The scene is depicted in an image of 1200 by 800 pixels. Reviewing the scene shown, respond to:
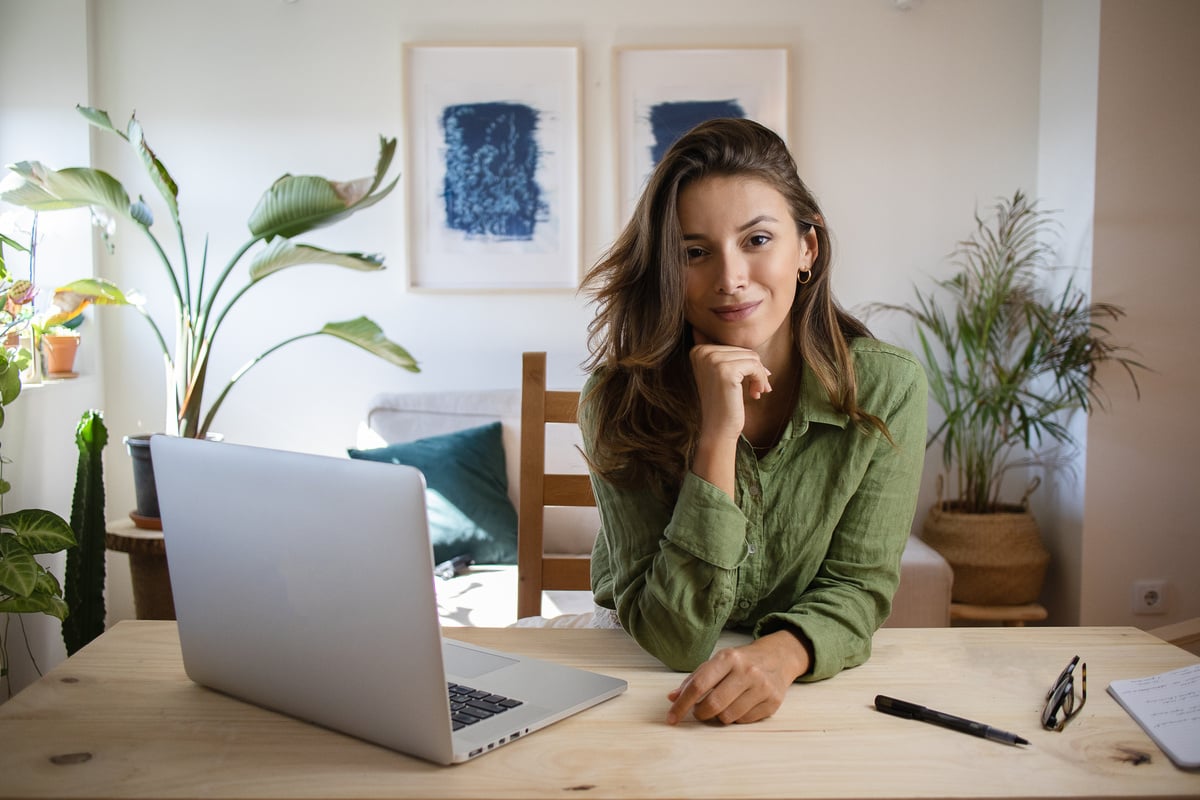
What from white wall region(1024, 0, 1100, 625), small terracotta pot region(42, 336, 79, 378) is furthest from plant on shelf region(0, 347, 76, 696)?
white wall region(1024, 0, 1100, 625)

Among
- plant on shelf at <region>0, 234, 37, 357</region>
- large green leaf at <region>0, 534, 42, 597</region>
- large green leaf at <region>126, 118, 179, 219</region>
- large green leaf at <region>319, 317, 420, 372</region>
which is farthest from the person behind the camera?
large green leaf at <region>319, 317, 420, 372</region>

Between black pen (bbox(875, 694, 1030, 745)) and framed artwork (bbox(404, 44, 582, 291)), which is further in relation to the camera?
framed artwork (bbox(404, 44, 582, 291))

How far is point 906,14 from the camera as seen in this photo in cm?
354

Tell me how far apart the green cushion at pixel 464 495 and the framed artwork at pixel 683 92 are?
3.37 ft

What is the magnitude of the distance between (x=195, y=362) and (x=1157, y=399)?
284 centimetres

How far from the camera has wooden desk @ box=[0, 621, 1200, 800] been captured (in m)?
0.87

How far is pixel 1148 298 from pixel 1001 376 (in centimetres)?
50

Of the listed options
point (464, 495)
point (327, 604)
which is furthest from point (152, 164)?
point (327, 604)

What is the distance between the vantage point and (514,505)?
10.6ft

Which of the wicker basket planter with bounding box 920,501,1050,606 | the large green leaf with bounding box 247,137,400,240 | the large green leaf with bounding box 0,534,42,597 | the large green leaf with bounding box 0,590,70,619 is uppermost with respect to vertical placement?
the large green leaf with bounding box 247,137,400,240

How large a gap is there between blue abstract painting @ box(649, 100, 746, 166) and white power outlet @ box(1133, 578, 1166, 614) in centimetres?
195

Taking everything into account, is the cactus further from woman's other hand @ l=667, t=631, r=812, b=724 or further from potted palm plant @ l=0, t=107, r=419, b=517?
woman's other hand @ l=667, t=631, r=812, b=724

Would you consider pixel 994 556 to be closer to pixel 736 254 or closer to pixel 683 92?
pixel 683 92

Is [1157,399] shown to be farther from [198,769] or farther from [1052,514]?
[198,769]
